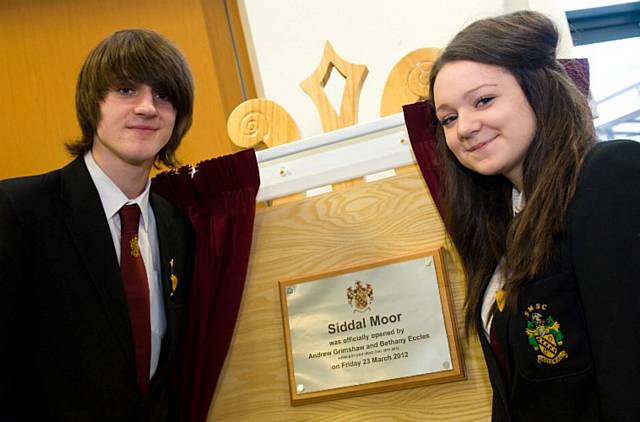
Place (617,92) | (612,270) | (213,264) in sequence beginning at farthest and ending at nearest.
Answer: (617,92)
(213,264)
(612,270)

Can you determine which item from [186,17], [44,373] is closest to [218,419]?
[44,373]

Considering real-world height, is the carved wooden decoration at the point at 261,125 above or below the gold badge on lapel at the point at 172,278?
above

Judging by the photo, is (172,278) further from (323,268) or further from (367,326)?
(367,326)

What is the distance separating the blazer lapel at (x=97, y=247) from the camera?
1527 mm

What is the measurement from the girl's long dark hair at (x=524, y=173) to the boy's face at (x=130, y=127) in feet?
2.12

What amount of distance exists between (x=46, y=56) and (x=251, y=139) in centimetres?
152

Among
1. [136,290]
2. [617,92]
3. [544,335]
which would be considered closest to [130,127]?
[136,290]

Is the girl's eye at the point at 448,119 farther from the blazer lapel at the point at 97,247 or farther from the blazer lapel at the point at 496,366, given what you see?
the blazer lapel at the point at 97,247

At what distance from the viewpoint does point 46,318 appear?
1.49m

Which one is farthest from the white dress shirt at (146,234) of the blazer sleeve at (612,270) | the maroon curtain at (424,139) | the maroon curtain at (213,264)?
the blazer sleeve at (612,270)

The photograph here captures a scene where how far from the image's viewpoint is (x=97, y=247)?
156 centimetres

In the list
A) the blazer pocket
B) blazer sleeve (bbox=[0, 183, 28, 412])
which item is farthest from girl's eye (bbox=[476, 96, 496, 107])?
blazer sleeve (bbox=[0, 183, 28, 412])

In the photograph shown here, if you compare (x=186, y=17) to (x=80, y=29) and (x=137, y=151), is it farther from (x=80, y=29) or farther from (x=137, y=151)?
(x=137, y=151)

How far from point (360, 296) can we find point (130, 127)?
0.67 m
